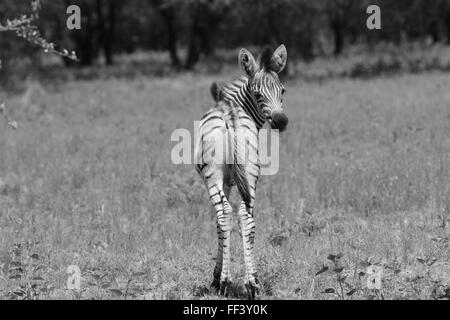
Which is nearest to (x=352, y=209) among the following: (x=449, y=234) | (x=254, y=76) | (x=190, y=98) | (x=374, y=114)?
(x=449, y=234)

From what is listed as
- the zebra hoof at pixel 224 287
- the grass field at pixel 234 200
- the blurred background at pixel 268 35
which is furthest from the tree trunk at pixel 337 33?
the zebra hoof at pixel 224 287

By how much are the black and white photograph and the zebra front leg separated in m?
0.01

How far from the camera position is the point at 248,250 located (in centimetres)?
621

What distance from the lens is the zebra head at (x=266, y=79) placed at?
6535 millimetres

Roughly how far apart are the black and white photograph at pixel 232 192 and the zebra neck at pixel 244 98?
0.01m

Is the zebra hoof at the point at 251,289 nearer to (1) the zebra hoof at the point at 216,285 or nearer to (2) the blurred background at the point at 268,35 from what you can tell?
(1) the zebra hoof at the point at 216,285

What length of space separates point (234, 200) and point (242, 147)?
4.93 meters

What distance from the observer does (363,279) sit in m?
7.39

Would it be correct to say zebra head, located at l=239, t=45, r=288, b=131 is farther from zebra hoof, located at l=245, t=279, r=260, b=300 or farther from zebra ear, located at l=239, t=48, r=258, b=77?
zebra hoof, located at l=245, t=279, r=260, b=300

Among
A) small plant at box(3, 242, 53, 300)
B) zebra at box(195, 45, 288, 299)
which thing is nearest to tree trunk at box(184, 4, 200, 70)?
small plant at box(3, 242, 53, 300)

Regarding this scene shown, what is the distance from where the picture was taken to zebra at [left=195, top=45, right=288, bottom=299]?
249 inches

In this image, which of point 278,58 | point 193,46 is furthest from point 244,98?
point 193,46
